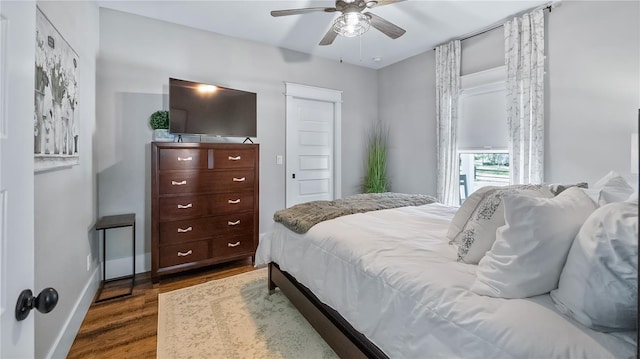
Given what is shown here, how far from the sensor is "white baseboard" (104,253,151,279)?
9.56 ft

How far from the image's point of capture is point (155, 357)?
1.74m

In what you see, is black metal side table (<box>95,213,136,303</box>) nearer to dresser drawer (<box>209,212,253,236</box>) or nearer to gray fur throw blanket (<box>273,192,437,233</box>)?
dresser drawer (<box>209,212,253,236</box>)

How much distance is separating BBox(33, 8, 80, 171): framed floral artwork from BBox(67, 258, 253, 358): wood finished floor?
116 centimetres

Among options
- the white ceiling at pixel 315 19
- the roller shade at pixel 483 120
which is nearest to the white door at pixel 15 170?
the white ceiling at pixel 315 19

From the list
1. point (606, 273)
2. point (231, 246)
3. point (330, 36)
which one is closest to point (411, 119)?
point (330, 36)

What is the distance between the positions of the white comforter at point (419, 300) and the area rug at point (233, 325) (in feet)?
1.27

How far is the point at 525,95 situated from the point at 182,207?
3.71m

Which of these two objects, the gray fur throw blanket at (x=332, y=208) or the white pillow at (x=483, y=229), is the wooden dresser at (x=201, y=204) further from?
the white pillow at (x=483, y=229)

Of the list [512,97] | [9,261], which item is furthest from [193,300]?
[512,97]

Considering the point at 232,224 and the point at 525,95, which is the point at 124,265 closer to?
the point at 232,224

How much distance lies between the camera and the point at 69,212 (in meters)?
1.94

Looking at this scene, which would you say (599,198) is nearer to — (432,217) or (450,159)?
(432,217)

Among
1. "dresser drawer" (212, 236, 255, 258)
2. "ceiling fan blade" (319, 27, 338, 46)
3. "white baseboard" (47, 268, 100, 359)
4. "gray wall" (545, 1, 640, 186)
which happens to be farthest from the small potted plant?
"gray wall" (545, 1, 640, 186)

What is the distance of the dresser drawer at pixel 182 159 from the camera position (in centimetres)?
272
